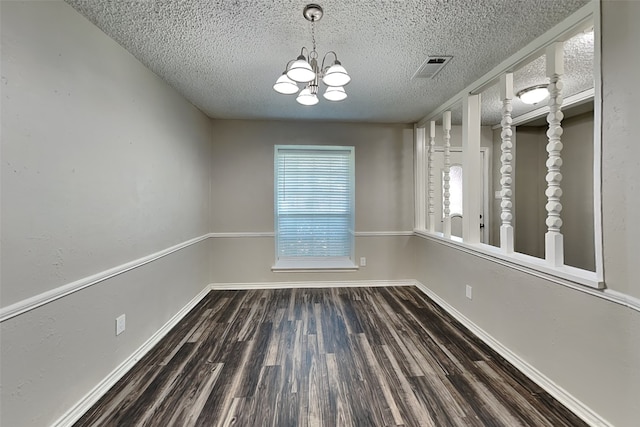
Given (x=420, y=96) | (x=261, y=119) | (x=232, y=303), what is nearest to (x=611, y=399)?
(x=420, y=96)

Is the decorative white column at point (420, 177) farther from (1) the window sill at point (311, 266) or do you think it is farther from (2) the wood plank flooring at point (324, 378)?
(2) the wood plank flooring at point (324, 378)

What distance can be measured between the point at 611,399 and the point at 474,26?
2.28 meters

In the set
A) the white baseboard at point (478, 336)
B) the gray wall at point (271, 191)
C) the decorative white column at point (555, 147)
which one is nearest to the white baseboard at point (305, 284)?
the gray wall at point (271, 191)

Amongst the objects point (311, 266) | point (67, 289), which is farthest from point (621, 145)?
point (311, 266)

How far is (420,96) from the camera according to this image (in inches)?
116

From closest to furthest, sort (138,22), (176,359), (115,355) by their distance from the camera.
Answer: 1. (138,22)
2. (115,355)
3. (176,359)

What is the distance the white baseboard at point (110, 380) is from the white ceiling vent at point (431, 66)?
3.25m

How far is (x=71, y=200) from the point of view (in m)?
1.55

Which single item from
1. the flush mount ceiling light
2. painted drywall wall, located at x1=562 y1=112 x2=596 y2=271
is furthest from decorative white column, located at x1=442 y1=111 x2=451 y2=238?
painted drywall wall, located at x1=562 y1=112 x2=596 y2=271

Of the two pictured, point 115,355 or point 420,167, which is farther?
point 420,167

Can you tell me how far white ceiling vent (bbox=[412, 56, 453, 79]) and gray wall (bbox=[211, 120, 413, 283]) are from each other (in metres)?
1.51

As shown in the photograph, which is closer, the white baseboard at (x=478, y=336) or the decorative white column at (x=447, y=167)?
the white baseboard at (x=478, y=336)

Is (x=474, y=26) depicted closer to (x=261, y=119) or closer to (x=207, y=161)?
(x=261, y=119)

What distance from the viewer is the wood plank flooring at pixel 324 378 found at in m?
1.57
